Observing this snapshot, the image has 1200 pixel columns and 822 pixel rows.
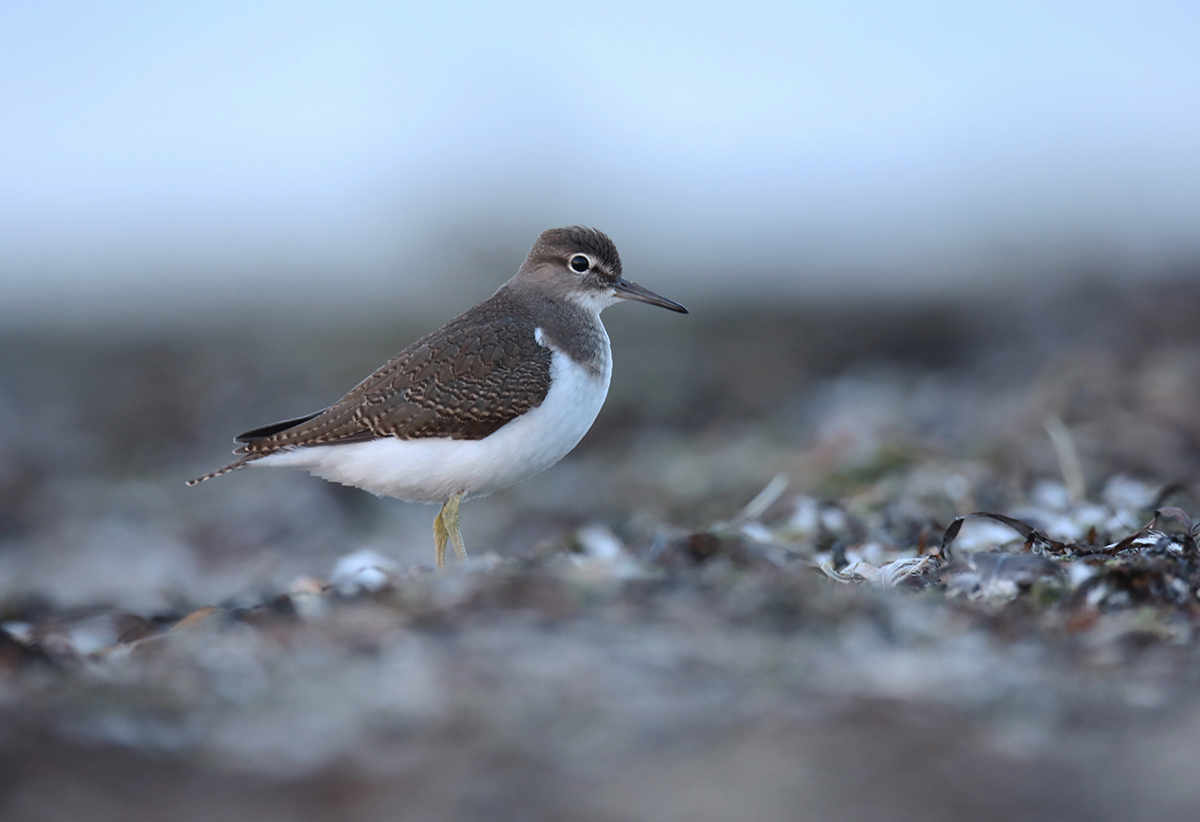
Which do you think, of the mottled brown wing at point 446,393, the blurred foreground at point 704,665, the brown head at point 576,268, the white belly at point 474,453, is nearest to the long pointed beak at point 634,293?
the brown head at point 576,268

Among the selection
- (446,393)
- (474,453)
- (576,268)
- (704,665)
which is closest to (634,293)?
(576,268)

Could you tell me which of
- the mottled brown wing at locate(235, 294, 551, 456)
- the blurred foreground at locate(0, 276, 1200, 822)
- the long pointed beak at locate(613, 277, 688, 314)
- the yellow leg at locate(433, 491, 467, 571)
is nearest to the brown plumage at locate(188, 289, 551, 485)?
the mottled brown wing at locate(235, 294, 551, 456)

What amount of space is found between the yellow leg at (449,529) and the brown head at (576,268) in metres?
1.49

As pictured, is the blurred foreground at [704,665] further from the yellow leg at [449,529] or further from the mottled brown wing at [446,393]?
the mottled brown wing at [446,393]

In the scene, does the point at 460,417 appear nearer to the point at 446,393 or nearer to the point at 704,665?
the point at 446,393

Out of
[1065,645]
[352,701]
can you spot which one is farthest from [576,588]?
[1065,645]

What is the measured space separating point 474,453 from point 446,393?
0.38 meters

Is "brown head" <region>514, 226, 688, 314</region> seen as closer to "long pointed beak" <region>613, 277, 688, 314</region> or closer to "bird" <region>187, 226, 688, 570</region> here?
"long pointed beak" <region>613, 277, 688, 314</region>

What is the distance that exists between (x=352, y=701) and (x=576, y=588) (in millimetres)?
1042

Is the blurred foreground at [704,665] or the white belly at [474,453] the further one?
the white belly at [474,453]

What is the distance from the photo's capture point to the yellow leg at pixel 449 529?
6.10 metres

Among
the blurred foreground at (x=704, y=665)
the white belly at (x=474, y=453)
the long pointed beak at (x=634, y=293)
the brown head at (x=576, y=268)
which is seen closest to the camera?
the blurred foreground at (x=704, y=665)

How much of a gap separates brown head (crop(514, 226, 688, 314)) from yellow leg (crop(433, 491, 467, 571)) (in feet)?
4.89

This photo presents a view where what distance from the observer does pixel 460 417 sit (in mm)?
5758
